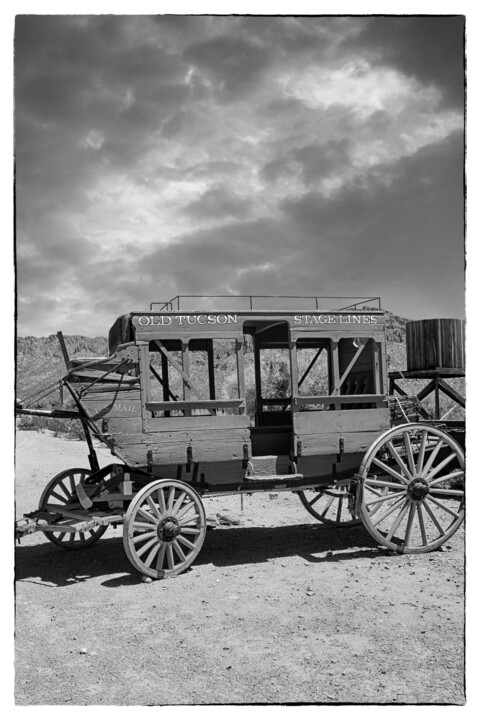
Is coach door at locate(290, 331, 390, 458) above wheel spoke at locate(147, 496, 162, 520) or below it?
above

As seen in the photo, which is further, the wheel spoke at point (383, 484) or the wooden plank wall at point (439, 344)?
the wooden plank wall at point (439, 344)

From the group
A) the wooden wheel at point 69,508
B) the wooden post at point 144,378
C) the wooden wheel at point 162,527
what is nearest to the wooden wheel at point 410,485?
the wooden wheel at point 162,527

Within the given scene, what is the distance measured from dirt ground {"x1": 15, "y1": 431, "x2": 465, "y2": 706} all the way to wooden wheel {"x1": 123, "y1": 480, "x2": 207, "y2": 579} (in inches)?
8.6

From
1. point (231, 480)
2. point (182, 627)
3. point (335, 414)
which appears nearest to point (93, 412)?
point (231, 480)

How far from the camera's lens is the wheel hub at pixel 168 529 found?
7.24 metres

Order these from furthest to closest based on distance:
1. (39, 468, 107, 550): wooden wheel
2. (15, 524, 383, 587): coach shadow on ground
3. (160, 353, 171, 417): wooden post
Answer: (160, 353, 171, 417): wooden post
(39, 468, 107, 550): wooden wheel
(15, 524, 383, 587): coach shadow on ground

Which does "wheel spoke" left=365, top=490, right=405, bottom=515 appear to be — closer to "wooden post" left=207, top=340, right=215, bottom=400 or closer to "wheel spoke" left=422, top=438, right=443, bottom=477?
"wheel spoke" left=422, top=438, right=443, bottom=477

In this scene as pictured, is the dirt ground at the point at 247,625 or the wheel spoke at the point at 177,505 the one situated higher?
the wheel spoke at the point at 177,505

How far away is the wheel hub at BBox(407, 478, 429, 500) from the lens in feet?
26.7

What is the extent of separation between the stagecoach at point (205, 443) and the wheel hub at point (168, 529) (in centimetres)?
1

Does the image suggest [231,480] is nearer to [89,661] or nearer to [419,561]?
[419,561]

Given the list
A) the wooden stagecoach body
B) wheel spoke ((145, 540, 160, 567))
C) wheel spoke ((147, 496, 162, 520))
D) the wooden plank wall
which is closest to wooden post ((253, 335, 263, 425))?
the wooden stagecoach body

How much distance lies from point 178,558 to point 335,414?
2796mm

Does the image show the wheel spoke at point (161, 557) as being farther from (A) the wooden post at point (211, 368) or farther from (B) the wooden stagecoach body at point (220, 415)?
(A) the wooden post at point (211, 368)
